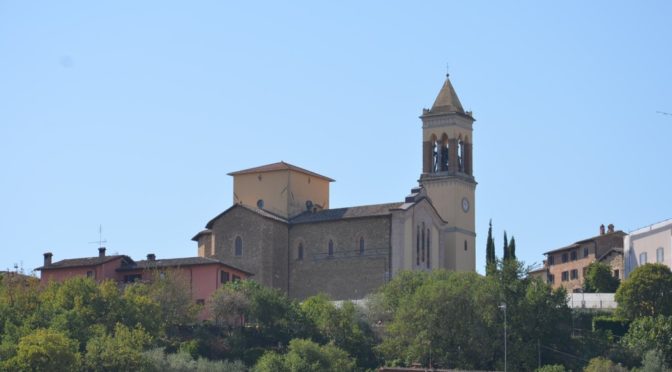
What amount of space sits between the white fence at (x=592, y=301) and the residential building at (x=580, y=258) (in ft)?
37.1

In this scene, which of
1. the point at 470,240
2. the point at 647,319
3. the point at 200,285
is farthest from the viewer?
the point at 470,240

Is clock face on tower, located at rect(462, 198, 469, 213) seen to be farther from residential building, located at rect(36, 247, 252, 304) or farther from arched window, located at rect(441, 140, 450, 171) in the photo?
residential building, located at rect(36, 247, 252, 304)

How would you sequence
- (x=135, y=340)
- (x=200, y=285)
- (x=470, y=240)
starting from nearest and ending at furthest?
(x=135, y=340)
(x=200, y=285)
(x=470, y=240)

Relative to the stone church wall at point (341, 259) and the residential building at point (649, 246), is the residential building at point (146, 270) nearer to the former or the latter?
the stone church wall at point (341, 259)

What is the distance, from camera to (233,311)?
9856cm

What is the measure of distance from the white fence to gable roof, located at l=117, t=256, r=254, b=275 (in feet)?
63.3

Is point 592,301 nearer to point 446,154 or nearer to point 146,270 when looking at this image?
point 446,154

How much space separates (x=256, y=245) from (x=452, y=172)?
1454 cm

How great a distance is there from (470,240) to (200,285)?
19.9m

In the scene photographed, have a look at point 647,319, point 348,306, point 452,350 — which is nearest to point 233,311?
point 348,306

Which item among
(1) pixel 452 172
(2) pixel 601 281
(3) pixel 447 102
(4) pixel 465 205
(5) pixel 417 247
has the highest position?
(3) pixel 447 102

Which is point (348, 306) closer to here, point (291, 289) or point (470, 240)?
point (291, 289)

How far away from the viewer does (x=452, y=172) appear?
383ft

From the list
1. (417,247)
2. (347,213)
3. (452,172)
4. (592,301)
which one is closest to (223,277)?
(347,213)
